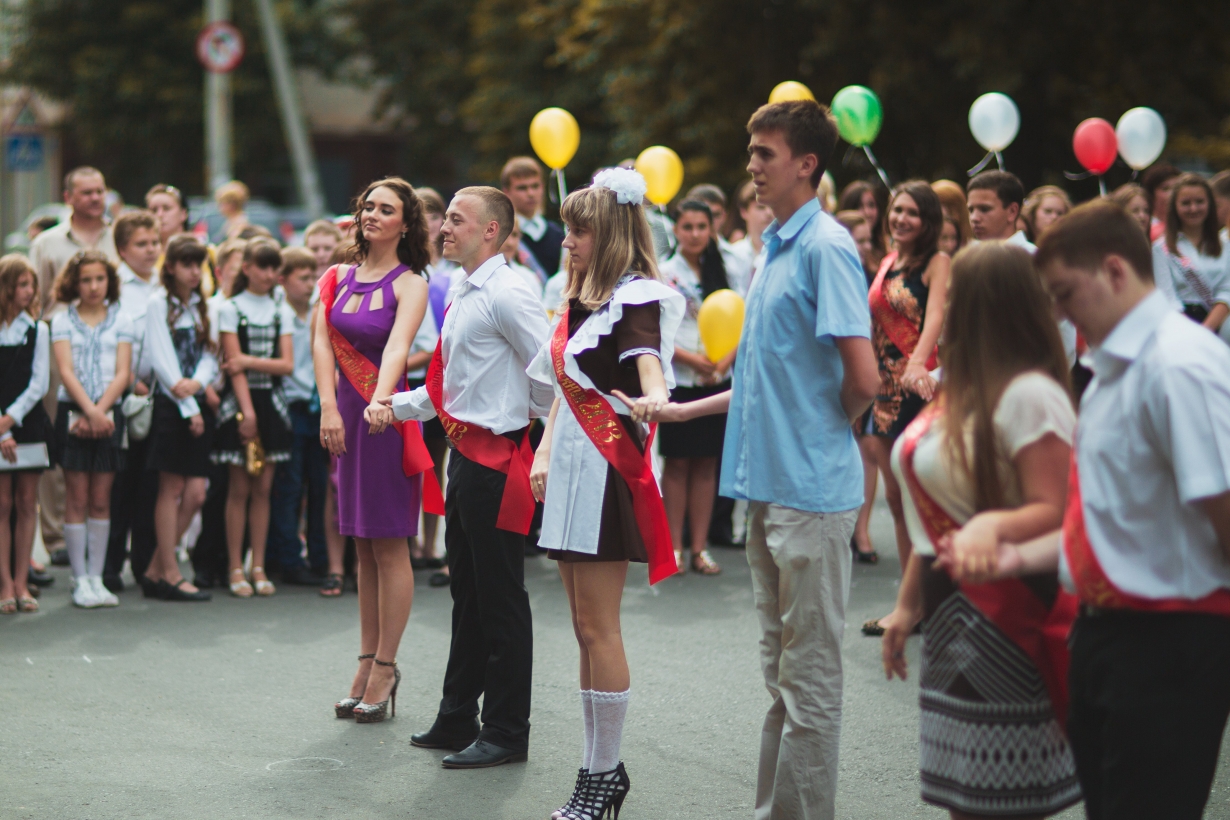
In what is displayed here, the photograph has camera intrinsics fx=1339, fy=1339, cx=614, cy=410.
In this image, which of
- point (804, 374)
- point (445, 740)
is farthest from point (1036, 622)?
point (445, 740)

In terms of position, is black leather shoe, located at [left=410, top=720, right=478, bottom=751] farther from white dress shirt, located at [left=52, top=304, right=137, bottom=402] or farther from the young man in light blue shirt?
white dress shirt, located at [left=52, top=304, right=137, bottom=402]

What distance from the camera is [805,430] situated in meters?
3.84

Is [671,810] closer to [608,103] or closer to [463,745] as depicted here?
[463,745]

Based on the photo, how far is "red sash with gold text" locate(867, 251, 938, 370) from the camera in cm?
658

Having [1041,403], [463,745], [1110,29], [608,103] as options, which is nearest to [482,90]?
[608,103]

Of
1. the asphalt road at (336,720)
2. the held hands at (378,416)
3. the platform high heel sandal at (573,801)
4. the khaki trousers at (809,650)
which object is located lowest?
the asphalt road at (336,720)

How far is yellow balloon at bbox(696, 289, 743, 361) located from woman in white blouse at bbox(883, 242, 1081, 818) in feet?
13.9

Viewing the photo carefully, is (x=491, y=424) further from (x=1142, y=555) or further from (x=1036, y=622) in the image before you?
(x=1142, y=555)

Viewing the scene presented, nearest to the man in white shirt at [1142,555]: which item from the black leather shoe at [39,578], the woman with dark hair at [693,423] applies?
the woman with dark hair at [693,423]

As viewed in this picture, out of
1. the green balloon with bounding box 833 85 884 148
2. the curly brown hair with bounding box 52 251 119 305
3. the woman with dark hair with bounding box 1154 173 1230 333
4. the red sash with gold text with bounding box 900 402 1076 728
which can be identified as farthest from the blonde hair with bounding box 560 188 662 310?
the woman with dark hair with bounding box 1154 173 1230 333

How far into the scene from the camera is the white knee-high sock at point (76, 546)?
7.54 meters

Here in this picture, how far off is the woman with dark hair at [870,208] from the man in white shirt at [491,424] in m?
3.69

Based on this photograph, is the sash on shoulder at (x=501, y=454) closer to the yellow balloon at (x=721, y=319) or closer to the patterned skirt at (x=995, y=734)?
the patterned skirt at (x=995, y=734)

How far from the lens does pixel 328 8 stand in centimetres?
3259
